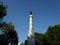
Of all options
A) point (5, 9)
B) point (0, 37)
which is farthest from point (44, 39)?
point (5, 9)

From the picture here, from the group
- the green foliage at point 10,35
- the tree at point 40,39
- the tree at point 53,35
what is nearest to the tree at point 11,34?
the green foliage at point 10,35

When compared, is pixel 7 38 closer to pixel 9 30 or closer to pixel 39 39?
pixel 9 30

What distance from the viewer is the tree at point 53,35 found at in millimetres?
67075

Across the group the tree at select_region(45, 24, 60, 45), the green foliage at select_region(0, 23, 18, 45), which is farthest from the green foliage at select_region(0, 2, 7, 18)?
the tree at select_region(45, 24, 60, 45)

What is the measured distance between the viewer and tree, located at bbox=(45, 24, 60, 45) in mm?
67075

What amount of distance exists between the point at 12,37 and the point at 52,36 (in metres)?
25.8

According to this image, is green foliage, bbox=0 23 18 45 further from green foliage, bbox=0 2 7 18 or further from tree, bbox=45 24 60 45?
tree, bbox=45 24 60 45

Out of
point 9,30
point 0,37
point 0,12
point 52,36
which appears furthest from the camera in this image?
point 52,36

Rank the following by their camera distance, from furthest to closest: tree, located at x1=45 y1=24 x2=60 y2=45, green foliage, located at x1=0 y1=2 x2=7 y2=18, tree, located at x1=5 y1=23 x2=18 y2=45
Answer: tree, located at x1=45 y1=24 x2=60 y2=45, tree, located at x1=5 y1=23 x2=18 y2=45, green foliage, located at x1=0 y1=2 x2=7 y2=18

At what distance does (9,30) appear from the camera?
44.6m

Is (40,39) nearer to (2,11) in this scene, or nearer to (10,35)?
(10,35)

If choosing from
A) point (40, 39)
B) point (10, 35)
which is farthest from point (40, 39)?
point (10, 35)

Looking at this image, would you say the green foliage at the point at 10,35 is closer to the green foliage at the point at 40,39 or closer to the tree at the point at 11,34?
the tree at the point at 11,34

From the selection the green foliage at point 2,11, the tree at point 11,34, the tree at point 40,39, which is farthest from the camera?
the tree at point 40,39
